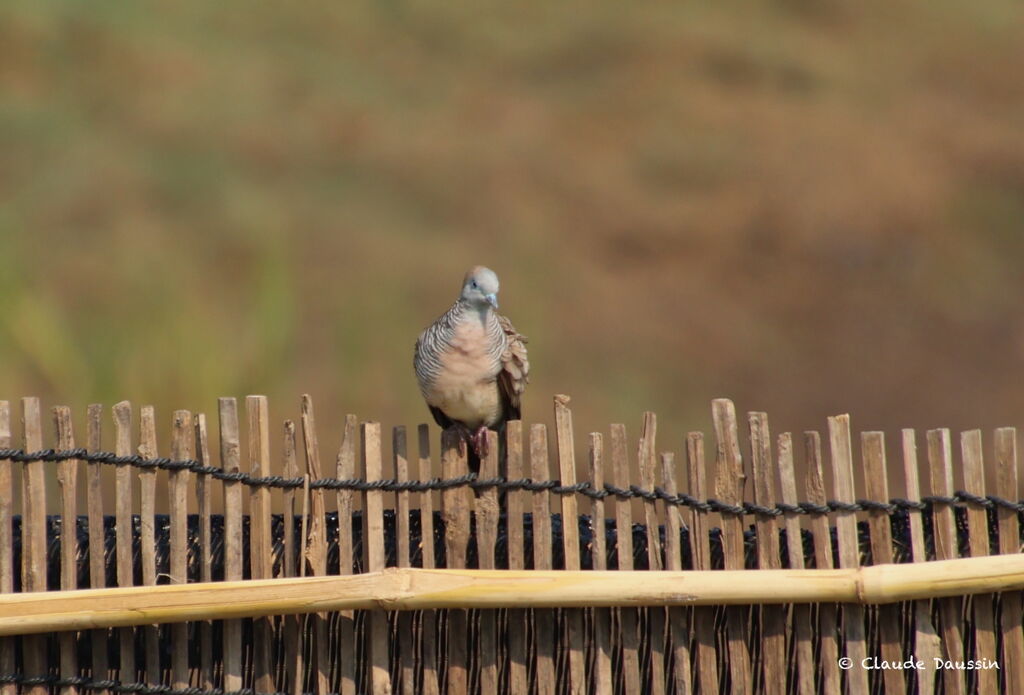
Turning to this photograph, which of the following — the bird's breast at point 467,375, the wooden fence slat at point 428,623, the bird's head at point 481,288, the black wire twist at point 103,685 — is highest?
the bird's head at point 481,288

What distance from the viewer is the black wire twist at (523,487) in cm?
Result: 332

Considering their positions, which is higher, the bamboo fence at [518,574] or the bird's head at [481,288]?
the bird's head at [481,288]

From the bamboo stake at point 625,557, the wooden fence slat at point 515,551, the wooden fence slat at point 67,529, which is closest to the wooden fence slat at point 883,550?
the bamboo stake at point 625,557

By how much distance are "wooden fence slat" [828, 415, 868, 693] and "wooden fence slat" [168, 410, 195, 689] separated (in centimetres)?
182

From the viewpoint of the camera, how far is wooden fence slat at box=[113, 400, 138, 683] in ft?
11.3

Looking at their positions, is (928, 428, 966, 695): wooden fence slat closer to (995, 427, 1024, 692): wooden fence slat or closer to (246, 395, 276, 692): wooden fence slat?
(995, 427, 1024, 692): wooden fence slat

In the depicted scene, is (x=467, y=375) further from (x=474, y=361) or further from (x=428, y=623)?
(x=428, y=623)

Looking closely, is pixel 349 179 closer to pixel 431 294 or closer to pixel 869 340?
pixel 431 294

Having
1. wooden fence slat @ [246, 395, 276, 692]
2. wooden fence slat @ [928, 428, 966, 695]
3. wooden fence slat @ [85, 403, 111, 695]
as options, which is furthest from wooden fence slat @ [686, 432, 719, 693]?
wooden fence slat @ [85, 403, 111, 695]

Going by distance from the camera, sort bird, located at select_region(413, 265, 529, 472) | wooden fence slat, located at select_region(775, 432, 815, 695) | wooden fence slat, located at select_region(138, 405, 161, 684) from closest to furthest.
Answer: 1. wooden fence slat, located at select_region(775, 432, 815, 695)
2. wooden fence slat, located at select_region(138, 405, 161, 684)
3. bird, located at select_region(413, 265, 529, 472)

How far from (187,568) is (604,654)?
1.24m

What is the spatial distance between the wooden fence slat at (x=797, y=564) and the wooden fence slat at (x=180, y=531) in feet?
5.54

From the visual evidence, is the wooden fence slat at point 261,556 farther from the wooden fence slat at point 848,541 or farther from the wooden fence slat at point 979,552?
the wooden fence slat at point 979,552

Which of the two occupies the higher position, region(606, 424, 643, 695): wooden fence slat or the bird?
the bird
